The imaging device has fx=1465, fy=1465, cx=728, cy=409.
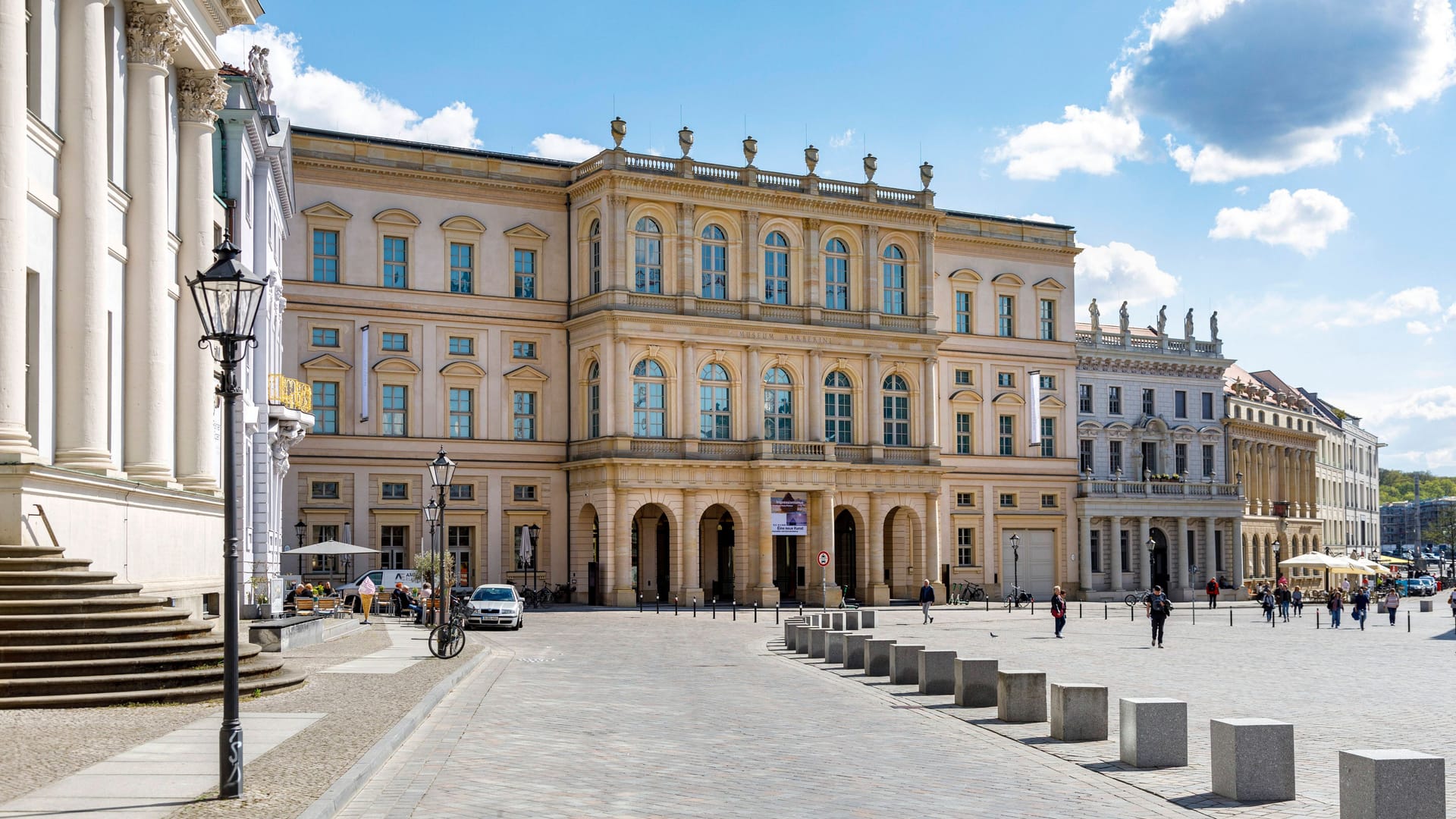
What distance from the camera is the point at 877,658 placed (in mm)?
28250

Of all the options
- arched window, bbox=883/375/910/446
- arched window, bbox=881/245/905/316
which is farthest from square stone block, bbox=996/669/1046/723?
arched window, bbox=881/245/905/316

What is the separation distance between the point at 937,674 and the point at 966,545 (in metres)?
57.9

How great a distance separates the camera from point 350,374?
6569 centimetres

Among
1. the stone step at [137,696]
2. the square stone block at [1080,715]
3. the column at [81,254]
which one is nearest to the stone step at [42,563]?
the stone step at [137,696]

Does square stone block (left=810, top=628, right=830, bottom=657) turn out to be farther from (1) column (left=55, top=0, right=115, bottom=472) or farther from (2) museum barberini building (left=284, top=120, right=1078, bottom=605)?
(2) museum barberini building (left=284, top=120, right=1078, bottom=605)

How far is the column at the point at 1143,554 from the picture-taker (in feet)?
281

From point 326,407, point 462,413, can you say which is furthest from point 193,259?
point 462,413

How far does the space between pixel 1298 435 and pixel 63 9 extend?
105m

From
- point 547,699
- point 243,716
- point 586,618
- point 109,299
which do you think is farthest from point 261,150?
point 243,716

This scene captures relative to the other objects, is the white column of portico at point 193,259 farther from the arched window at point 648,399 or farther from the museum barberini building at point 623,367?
the arched window at point 648,399

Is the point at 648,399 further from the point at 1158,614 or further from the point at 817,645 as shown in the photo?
the point at 817,645

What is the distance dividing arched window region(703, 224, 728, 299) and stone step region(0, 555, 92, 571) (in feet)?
165

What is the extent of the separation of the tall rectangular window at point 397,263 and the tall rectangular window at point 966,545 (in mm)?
32975

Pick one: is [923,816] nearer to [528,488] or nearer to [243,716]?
[243,716]
